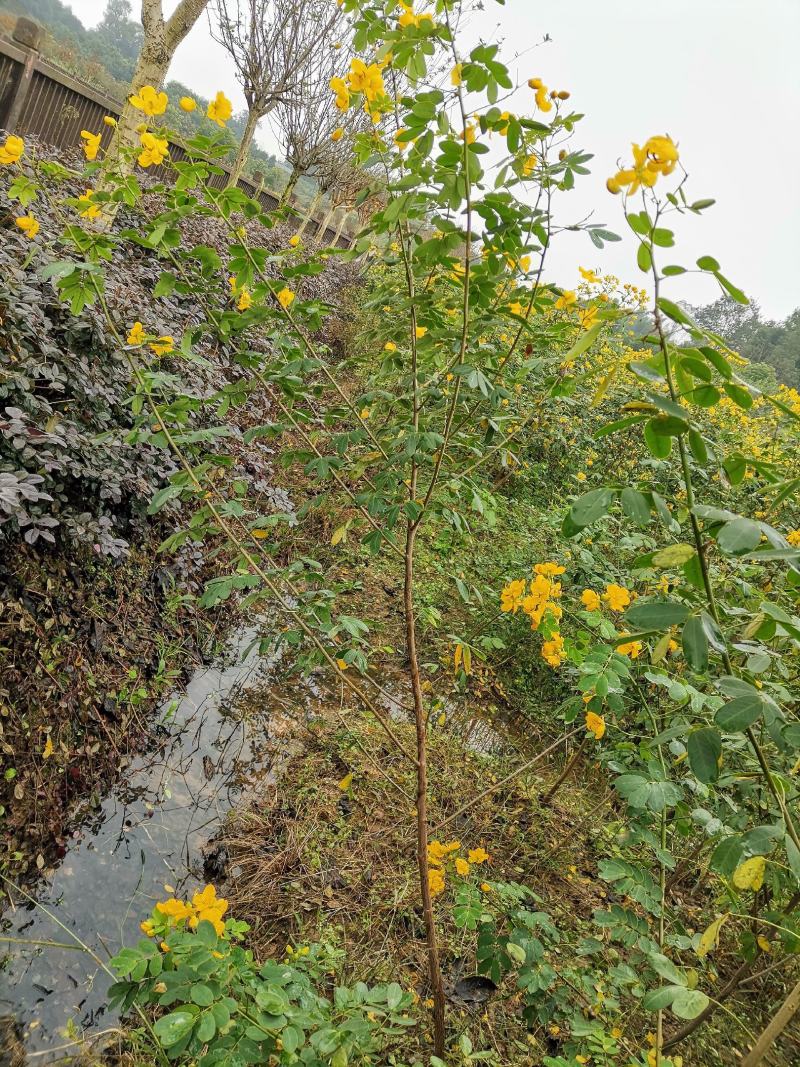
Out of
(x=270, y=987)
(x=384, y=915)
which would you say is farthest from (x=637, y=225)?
(x=384, y=915)

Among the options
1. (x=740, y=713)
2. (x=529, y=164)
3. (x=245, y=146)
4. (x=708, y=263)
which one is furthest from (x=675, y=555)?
(x=245, y=146)

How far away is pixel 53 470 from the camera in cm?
221

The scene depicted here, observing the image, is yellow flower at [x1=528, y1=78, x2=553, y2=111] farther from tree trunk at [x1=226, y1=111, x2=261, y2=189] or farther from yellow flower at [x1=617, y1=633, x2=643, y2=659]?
tree trunk at [x1=226, y1=111, x2=261, y2=189]

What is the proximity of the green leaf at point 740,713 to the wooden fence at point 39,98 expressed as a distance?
6.27 meters

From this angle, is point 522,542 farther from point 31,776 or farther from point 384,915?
point 31,776

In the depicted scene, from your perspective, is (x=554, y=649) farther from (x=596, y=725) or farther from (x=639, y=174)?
(x=639, y=174)

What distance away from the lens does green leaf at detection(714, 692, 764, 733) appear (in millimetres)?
672

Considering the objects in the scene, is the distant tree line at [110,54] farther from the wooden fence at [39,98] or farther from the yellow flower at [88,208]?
the yellow flower at [88,208]

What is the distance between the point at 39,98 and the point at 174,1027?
7.38 m

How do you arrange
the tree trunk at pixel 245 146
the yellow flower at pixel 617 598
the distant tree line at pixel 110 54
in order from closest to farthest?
the yellow flower at pixel 617 598
the tree trunk at pixel 245 146
the distant tree line at pixel 110 54

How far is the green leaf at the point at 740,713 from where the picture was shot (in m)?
0.67

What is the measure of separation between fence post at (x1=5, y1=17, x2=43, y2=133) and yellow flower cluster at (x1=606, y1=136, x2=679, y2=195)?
21.7 feet

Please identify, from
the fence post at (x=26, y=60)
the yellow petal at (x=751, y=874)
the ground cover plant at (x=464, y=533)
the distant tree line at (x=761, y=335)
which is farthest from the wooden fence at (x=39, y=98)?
the distant tree line at (x=761, y=335)

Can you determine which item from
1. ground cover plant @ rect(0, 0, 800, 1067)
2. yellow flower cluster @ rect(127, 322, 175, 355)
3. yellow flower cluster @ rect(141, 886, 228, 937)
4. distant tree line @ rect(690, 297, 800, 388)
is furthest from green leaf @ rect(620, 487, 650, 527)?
distant tree line @ rect(690, 297, 800, 388)
